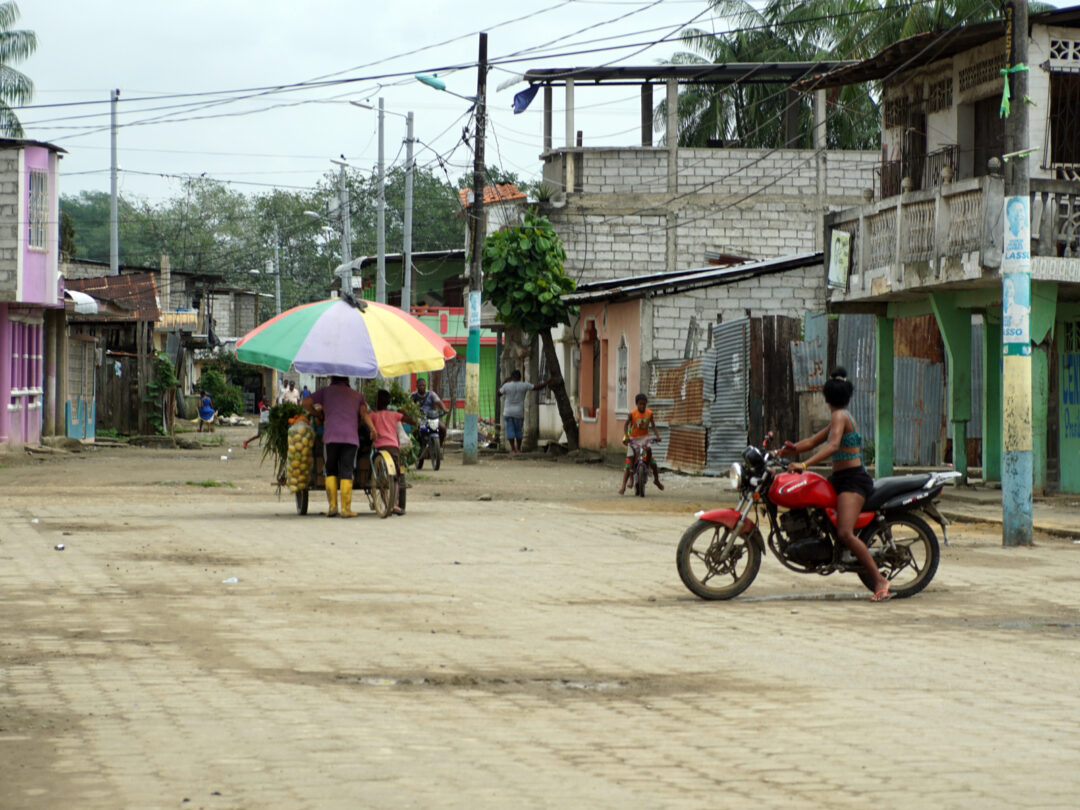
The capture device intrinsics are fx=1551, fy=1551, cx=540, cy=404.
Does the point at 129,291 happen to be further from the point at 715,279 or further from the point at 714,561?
the point at 714,561

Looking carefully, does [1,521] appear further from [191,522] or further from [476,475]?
[476,475]

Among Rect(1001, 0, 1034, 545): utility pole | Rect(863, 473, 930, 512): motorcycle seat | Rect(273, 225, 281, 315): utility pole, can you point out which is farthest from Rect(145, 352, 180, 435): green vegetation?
Rect(273, 225, 281, 315): utility pole

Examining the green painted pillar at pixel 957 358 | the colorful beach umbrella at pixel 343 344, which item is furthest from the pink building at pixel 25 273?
the green painted pillar at pixel 957 358

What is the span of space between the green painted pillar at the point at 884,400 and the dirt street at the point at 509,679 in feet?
23.6

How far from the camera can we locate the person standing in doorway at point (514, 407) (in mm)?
34938

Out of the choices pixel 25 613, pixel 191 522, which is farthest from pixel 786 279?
pixel 25 613

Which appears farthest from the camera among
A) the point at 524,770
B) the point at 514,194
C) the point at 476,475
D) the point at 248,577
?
the point at 514,194

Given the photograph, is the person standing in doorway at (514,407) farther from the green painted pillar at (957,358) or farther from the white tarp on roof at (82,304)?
the green painted pillar at (957,358)

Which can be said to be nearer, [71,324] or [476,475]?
[476,475]

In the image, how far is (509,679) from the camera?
7.77 m

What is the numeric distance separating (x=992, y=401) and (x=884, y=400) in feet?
4.97

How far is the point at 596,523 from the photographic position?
699 inches

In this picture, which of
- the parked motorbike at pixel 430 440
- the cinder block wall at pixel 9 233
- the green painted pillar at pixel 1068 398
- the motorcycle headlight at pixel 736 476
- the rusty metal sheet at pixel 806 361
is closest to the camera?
the motorcycle headlight at pixel 736 476

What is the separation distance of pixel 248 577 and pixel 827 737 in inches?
263
